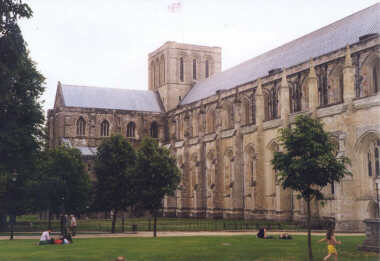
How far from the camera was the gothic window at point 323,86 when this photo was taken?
161ft

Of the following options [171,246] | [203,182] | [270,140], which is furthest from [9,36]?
[203,182]

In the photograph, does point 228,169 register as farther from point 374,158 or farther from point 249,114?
point 374,158

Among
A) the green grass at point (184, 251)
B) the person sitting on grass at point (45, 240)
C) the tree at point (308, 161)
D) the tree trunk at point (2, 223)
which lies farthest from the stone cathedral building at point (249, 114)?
the tree trunk at point (2, 223)

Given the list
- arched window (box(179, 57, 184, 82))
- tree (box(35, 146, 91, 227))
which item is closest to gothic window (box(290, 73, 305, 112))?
tree (box(35, 146, 91, 227))

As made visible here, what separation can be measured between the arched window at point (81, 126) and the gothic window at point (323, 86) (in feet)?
133

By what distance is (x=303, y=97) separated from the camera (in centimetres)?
5138

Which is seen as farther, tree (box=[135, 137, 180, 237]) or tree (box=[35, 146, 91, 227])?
tree (box=[35, 146, 91, 227])

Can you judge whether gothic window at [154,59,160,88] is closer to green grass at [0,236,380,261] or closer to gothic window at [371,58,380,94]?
gothic window at [371,58,380,94]

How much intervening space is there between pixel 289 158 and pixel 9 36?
13889mm

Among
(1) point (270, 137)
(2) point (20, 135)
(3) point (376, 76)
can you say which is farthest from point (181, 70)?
(2) point (20, 135)

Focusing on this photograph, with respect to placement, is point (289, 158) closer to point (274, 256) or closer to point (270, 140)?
point (274, 256)

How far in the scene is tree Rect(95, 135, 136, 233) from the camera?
44.1 m

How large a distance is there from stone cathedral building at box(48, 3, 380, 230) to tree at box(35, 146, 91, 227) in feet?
57.6

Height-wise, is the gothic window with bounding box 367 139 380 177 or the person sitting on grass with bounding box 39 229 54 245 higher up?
the gothic window with bounding box 367 139 380 177
